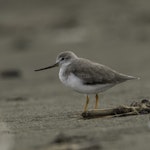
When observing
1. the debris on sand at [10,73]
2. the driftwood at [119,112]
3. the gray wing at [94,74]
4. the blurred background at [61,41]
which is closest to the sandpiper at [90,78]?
the gray wing at [94,74]

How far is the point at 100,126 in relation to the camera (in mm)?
6605

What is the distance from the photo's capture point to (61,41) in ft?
63.5

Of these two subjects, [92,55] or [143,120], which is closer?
[143,120]

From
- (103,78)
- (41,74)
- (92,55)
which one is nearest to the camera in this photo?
(103,78)

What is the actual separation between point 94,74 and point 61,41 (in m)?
11.5

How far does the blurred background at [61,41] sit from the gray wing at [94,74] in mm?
903

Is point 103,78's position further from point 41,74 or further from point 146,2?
point 146,2

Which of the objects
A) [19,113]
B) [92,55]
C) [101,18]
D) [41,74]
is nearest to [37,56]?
[92,55]

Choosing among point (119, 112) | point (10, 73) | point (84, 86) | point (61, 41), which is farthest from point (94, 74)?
point (61, 41)

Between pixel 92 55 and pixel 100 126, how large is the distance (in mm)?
10699

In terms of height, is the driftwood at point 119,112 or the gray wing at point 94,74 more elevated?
the gray wing at point 94,74

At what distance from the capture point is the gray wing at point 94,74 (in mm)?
7906

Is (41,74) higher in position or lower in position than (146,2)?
lower

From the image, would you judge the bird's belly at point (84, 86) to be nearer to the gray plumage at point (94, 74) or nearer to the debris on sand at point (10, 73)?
the gray plumage at point (94, 74)
